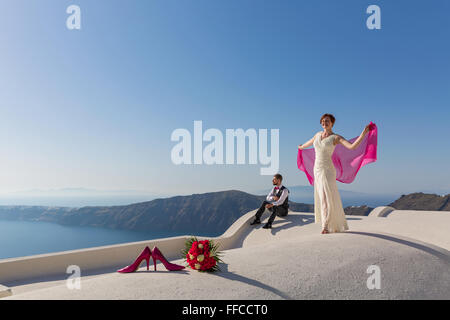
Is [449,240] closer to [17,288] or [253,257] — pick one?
[253,257]

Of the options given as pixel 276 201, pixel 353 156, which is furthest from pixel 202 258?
pixel 276 201

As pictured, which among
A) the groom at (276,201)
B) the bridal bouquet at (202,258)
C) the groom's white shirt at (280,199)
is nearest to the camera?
the bridal bouquet at (202,258)

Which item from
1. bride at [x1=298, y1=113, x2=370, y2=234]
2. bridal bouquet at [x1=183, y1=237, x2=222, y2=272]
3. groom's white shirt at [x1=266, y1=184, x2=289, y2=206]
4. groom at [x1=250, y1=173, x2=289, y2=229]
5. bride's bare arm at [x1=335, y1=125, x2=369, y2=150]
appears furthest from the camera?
groom's white shirt at [x1=266, y1=184, x2=289, y2=206]

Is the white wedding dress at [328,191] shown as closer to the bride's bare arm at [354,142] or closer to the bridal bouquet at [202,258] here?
the bride's bare arm at [354,142]

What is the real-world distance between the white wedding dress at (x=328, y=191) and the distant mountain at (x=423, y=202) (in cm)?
5788

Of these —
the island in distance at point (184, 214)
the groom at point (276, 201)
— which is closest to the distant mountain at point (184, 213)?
the island in distance at point (184, 214)

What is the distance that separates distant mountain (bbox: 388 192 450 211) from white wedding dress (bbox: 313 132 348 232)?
190 feet

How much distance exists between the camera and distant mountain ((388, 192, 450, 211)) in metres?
57.8

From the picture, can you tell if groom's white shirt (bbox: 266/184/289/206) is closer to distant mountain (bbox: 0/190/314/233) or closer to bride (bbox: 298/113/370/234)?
bride (bbox: 298/113/370/234)

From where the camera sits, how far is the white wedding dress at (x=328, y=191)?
6.85 meters

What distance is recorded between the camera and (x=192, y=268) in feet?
14.3

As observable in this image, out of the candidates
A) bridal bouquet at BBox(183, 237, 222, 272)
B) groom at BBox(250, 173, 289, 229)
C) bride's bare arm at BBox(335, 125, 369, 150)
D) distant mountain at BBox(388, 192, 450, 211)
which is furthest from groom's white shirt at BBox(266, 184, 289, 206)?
distant mountain at BBox(388, 192, 450, 211)

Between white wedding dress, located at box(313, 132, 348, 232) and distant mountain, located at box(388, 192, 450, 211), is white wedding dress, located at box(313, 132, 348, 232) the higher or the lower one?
the higher one
